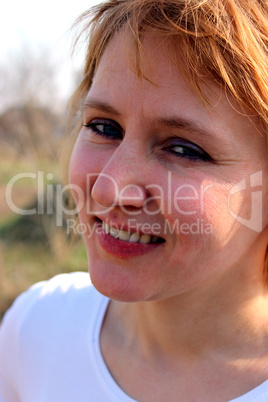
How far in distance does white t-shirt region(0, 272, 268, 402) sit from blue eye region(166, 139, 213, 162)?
0.78 metres

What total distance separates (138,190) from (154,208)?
77mm

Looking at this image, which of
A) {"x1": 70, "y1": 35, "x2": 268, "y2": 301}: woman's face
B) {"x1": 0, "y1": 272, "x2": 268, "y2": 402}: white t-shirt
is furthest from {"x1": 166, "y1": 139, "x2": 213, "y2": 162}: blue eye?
{"x1": 0, "y1": 272, "x2": 268, "y2": 402}: white t-shirt

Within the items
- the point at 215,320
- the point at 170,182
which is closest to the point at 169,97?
the point at 170,182

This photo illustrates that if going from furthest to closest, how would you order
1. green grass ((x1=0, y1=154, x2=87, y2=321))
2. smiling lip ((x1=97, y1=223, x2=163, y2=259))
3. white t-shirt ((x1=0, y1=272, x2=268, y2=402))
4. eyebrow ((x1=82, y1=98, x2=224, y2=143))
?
green grass ((x1=0, y1=154, x2=87, y2=321)) < white t-shirt ((x1=0, y1=272, x2=268, y2=402)) < smiling lip ((x1=97, y1=223, x2=163, y2=259)) < eyebrow ((x1=82, y1=98, x2=224, y2=143))

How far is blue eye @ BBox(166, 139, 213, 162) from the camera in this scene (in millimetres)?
1160

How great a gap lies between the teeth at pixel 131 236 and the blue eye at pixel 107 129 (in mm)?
311

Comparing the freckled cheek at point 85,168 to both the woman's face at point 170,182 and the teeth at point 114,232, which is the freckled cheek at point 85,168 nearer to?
the woman's face at point 170,182

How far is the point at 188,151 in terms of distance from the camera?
3.87ft

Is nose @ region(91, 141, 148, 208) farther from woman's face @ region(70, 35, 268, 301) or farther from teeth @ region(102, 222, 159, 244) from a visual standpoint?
teeth @ region(102, 222, 159, 244)

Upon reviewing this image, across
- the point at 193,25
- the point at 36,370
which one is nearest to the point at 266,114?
the point at 193,25

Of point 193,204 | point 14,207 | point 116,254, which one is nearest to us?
point 193,204

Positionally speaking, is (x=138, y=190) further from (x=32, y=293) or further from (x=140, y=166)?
(x=32, y=293)

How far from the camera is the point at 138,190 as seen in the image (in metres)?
1.16

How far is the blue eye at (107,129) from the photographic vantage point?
1.33 m
